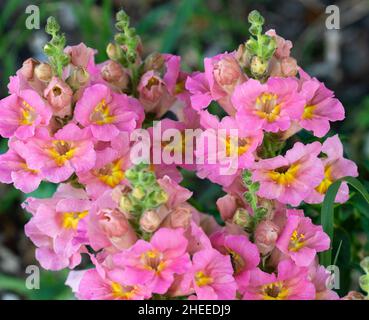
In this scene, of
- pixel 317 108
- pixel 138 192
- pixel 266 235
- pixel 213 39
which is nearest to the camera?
pixel 138 192

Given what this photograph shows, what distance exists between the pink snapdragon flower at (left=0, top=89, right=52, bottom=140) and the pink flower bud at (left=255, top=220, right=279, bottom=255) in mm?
361

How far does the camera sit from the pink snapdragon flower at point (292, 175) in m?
1.24

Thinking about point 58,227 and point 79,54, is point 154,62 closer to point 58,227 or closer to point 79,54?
point 79,54

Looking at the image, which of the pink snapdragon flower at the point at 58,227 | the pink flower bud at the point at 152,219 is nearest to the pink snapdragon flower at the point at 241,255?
the pink flower bud at the point at 152,219

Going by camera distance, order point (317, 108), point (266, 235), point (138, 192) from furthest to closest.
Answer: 1. point (317, 108)
2. point (266, 235)
3. point (138, 192)

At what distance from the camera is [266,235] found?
47.0 inches

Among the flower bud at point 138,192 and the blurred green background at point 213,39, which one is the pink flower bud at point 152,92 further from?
the blurred green background at point 213,39

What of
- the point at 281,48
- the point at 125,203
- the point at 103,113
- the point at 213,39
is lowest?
the point at 125,203

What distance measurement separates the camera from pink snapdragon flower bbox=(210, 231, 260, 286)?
119cm

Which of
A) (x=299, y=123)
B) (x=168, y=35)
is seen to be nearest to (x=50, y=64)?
(x=299, y=123)

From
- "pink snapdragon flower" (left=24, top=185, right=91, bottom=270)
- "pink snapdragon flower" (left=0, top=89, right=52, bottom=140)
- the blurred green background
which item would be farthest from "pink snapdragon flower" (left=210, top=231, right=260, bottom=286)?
the blurred green background

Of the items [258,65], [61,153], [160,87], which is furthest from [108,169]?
[258,65]

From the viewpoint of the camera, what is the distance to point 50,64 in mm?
1275

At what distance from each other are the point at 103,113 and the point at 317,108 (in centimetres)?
34
